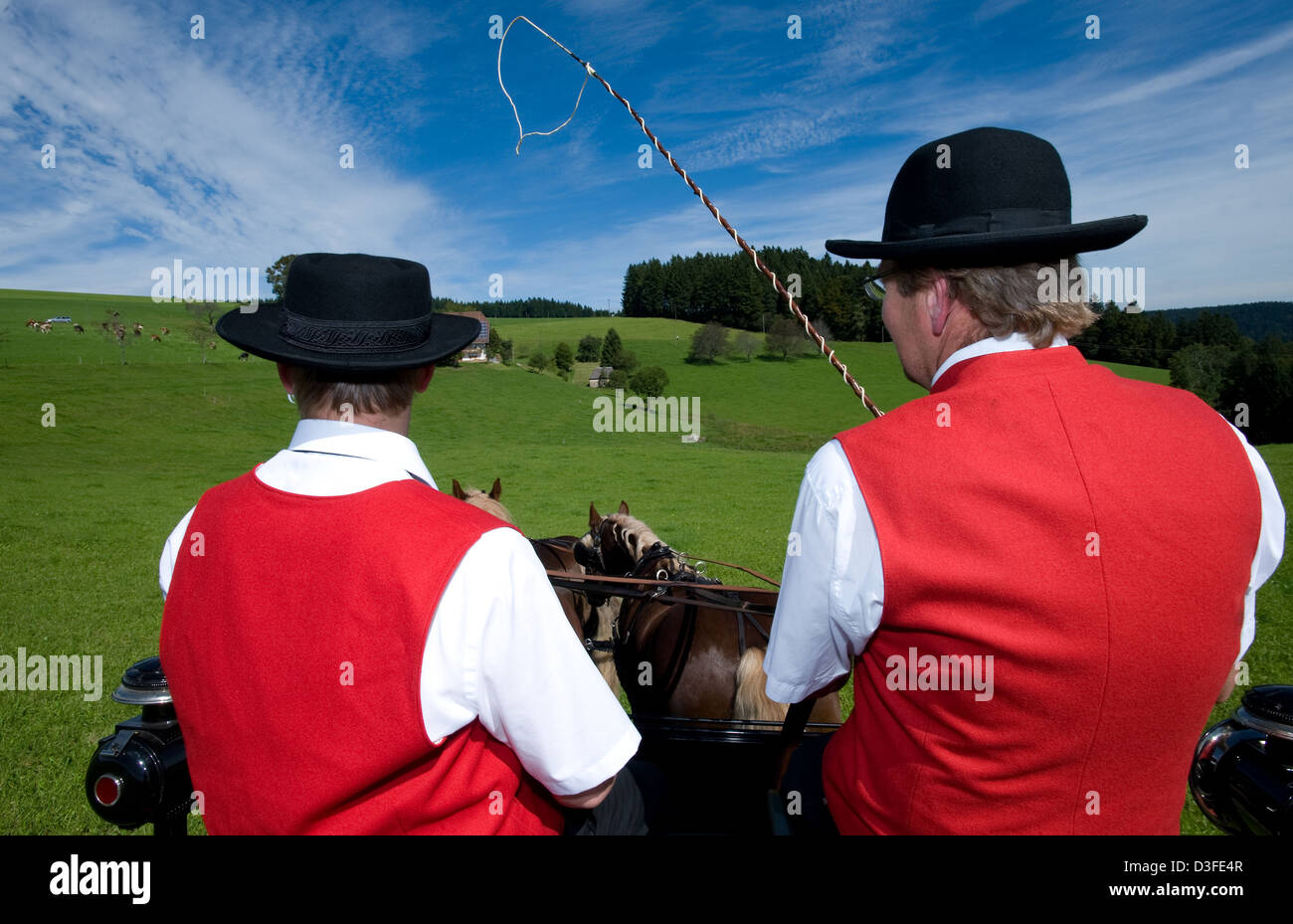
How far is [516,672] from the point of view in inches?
53.6

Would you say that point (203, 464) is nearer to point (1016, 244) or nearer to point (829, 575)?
point (829, 575)

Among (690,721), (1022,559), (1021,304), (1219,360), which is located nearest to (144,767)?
(690,721)

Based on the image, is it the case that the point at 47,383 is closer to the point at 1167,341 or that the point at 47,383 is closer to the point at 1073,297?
the point at 1073,297

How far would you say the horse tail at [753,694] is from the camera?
3418 mm

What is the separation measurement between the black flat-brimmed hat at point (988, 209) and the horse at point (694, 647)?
6.82 feet

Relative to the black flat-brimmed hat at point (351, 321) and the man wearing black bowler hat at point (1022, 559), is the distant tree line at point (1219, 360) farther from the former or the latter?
the black flat-brimmed hat at point (351, 321)

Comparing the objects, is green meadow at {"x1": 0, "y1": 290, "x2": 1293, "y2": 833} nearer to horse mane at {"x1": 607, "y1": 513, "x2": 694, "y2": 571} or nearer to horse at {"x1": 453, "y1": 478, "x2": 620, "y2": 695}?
horse mane at {"x1": 607, "y1": 513, "x2": 694, "y2": 571}

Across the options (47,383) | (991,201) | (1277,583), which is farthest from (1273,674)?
(47,383)

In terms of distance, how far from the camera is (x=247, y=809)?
1.43 m

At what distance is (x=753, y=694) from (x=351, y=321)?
2.73 metres

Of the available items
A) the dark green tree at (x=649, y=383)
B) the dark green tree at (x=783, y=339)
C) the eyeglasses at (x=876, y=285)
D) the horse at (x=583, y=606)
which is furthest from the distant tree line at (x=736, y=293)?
the eyeglasses at (x=876, y=285)

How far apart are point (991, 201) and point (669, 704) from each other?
297 centimetres

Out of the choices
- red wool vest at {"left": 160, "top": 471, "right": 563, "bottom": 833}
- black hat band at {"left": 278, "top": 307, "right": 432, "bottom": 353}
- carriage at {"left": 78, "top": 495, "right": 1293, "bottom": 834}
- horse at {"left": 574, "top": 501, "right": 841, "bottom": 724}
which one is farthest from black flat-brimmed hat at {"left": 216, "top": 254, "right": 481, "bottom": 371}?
horse at {"left": 574, "top": 501, "right": 841, "bottom": 724}
